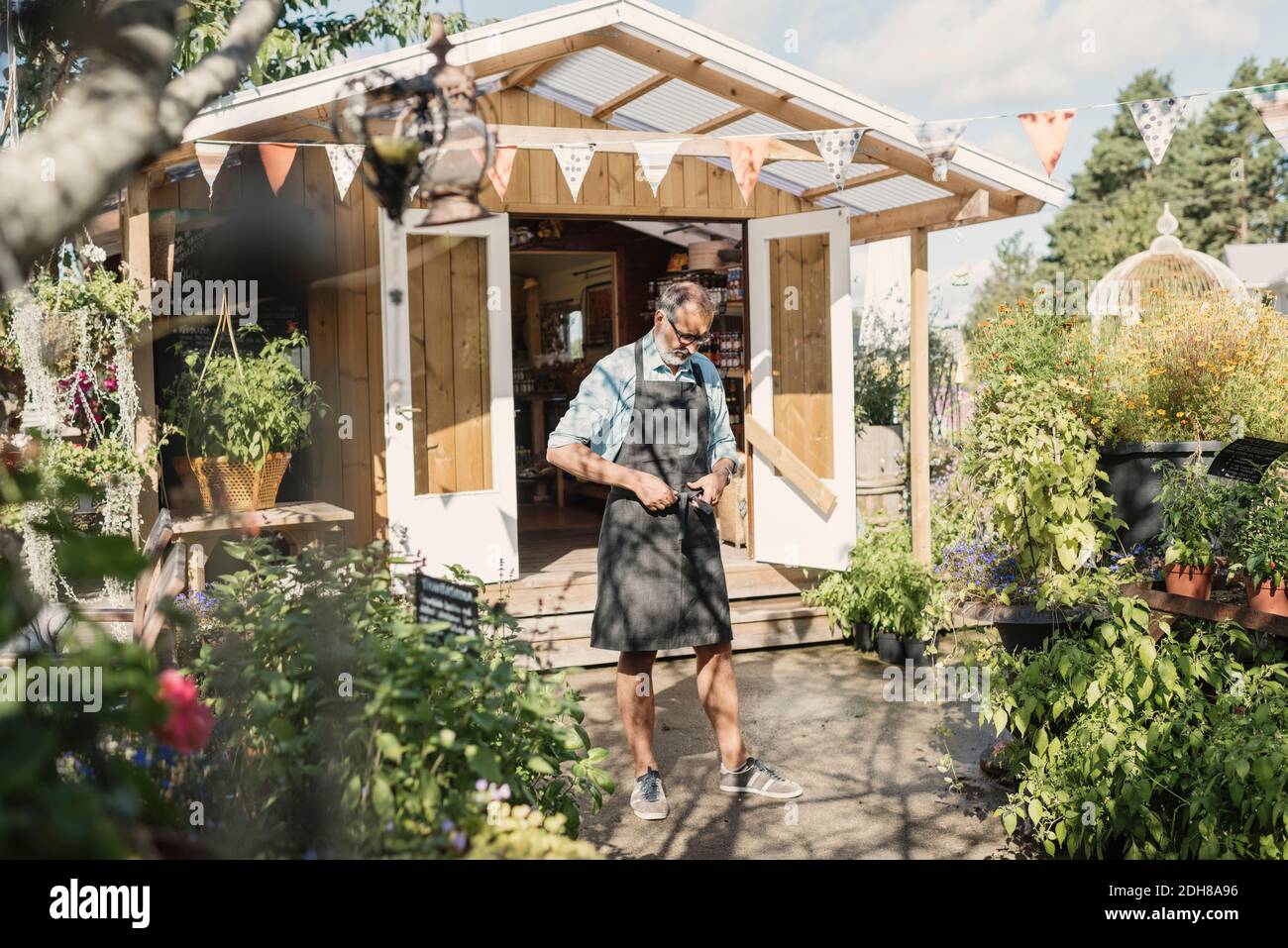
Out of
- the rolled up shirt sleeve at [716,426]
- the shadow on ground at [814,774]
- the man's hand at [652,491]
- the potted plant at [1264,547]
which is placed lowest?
the shadow on ground at [814,774]

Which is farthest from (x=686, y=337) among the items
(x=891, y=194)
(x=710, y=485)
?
(x=891, y=194)

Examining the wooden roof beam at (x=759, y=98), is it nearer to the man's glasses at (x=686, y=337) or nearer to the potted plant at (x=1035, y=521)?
the man's glasses at (x=686, y=337)

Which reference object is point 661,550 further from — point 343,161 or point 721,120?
point 721,120

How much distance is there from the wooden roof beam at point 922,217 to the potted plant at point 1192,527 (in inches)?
120

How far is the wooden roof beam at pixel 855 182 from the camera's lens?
6.92m

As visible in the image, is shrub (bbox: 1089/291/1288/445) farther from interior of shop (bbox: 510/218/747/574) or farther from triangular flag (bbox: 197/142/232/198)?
triangular flag (bbox: 197/142/232/198)

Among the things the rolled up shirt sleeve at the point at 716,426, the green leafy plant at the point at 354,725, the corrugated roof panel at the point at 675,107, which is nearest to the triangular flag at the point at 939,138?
the corrugated roof panel at the point at 675,107

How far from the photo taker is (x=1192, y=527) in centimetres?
371

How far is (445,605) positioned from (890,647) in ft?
15.4
